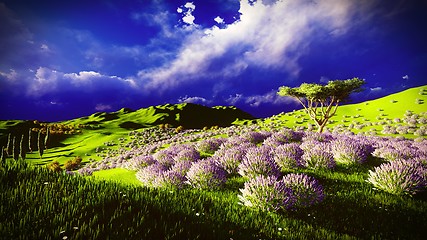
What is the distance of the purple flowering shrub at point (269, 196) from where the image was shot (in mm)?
5332

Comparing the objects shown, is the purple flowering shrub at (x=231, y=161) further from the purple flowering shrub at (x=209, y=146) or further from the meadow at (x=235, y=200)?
the purple flowering shrub at (x=209, y=146)

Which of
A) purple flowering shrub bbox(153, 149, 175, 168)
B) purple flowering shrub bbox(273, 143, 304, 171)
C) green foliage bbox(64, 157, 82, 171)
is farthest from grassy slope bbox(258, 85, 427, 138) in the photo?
green foliage bbox(64, 157, 82, 171)

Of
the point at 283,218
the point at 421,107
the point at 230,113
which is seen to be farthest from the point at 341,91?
the point at 230,113

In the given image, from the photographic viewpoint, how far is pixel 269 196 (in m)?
5.38

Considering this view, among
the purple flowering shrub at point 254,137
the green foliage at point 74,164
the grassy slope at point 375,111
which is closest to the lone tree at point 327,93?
the grassy slope at point 375,111

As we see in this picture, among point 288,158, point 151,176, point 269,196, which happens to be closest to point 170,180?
point 151,176

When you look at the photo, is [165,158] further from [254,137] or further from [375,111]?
[375,111]

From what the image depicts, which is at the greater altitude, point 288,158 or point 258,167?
point 288,158

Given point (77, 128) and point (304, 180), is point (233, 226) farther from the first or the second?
point (77, 128)

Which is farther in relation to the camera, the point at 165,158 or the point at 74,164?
the point at 74,164

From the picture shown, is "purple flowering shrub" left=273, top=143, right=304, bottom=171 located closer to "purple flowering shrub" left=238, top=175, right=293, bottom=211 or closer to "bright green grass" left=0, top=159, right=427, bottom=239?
"bright green grass" left=0, top=159, right=427, bottom=239

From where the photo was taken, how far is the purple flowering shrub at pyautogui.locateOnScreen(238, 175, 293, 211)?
533 centimetres

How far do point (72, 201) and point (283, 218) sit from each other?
3766 millimetres

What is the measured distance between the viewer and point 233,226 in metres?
4.27
